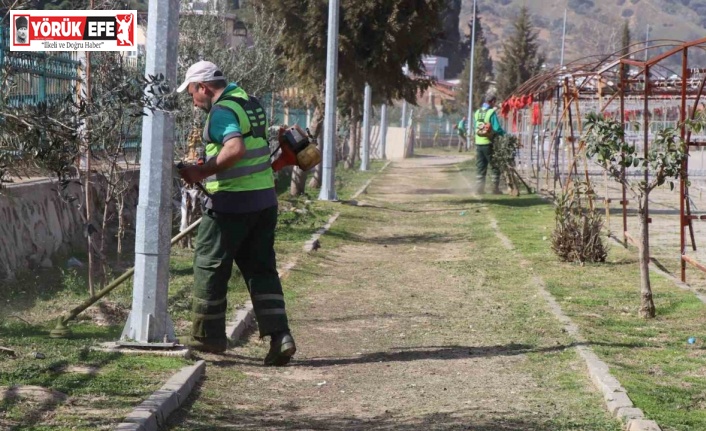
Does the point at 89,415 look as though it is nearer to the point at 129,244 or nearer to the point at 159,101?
the point at 159,101

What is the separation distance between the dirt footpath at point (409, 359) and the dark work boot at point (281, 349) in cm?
9

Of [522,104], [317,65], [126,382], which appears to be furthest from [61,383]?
[522,104]

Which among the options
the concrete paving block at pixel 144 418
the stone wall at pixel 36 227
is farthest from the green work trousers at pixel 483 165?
the concrete paving block at pixel 144 418

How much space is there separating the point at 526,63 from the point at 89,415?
196 feet

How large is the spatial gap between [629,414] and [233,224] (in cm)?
285

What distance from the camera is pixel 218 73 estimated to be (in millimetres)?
7723

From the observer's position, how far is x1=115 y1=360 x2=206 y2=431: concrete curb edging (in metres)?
5.70

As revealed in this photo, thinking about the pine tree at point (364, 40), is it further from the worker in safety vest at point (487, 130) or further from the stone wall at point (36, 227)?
the stone wall at point (36, 227)

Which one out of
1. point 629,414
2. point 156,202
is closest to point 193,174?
point 156,202

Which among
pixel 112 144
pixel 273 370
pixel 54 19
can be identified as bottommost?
pixel 273 370

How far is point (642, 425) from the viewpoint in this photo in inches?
236

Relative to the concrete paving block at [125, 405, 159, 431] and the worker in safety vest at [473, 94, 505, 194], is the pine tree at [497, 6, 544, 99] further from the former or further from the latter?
the concrete paving block at [125, 405, 159, 431]

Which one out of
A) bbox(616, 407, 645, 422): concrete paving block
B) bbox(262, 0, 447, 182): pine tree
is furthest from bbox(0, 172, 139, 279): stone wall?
bbox(262, 0, 447, 182): pine tree

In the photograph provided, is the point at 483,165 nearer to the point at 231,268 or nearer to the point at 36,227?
the point at 36,227
